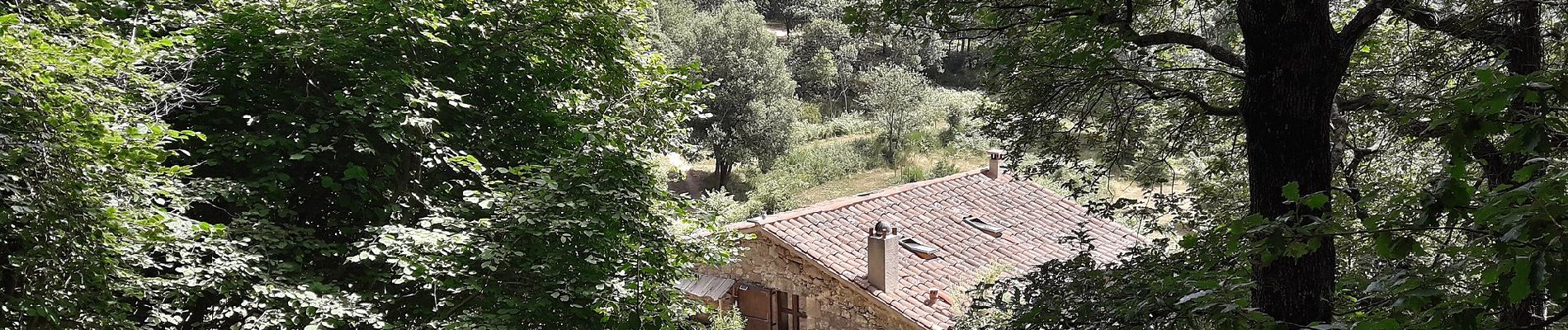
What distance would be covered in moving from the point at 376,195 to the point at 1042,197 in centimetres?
1396

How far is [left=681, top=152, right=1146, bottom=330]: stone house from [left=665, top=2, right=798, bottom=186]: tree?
13.2m

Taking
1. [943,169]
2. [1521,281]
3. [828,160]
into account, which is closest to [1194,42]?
[1521,281]

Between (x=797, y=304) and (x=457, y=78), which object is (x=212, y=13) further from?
(x=797, y=304)

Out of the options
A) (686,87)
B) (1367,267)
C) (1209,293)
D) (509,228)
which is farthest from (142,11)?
(1367,267)

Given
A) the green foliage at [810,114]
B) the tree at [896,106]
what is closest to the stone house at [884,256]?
the tree at [896,106]

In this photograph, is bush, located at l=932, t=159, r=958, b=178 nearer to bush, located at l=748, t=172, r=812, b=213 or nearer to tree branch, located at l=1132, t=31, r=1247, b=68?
bush, located at l=748, t=172, r=812, b=213

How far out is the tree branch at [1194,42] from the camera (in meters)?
4.38

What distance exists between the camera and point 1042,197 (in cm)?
1827

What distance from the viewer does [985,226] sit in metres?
15.9

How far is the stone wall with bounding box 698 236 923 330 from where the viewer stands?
12555 millimetres

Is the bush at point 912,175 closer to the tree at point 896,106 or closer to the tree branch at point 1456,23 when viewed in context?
the tree at point 896,106

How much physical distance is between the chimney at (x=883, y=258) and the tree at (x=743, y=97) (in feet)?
55.8

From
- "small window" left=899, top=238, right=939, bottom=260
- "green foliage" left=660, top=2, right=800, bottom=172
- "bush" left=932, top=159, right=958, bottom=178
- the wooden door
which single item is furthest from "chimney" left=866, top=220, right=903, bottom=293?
"bush" left=932, top=159, right=958, bottom=178

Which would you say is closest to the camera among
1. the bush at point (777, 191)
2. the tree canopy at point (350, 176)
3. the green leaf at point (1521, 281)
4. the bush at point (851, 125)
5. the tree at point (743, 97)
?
the green leaf at point (1521, 281)
